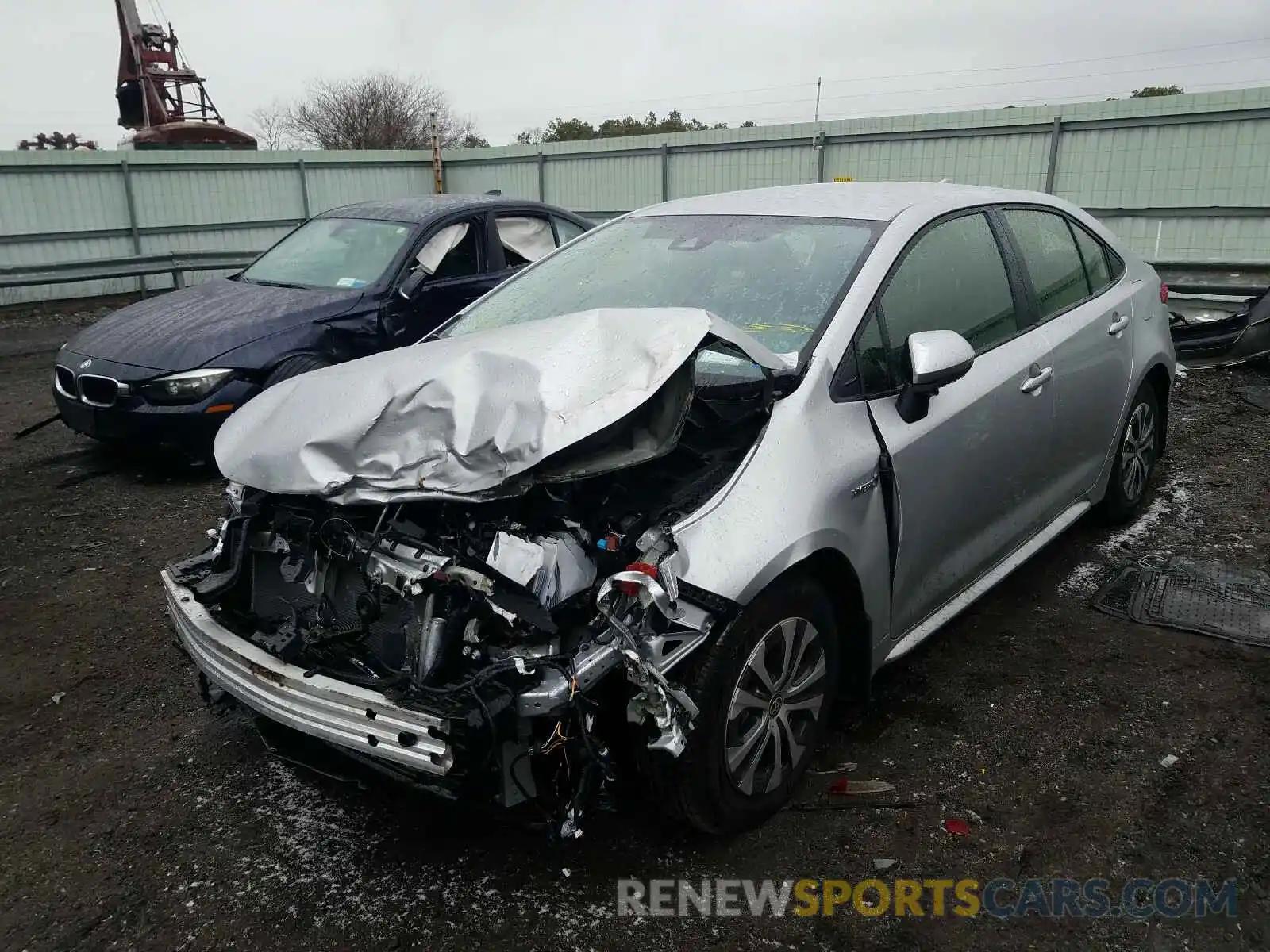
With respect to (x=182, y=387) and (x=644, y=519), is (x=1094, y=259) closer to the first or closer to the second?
(x=644, y=519)

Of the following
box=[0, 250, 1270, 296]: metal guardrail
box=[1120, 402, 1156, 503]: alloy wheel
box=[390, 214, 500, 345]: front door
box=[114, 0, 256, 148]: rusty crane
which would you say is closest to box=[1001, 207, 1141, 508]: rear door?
box=[1120, 402, 1156, 503]: alloy wheel

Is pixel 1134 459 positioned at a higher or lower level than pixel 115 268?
lower

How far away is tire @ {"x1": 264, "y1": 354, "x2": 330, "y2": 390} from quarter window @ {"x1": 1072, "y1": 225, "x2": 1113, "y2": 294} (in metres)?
4.13

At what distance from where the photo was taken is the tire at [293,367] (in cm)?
573

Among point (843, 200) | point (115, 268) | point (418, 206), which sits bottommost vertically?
point (115, 268)

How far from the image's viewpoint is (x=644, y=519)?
2.55 metres

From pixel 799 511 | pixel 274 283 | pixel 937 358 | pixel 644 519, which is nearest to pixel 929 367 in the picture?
pixel 937 358

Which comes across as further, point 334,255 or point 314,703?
point 334,255

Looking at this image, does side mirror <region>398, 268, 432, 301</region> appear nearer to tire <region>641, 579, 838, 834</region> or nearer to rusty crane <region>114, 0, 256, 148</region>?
tire <region>641, 579, 838, 834</region>

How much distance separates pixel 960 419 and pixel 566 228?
536cm

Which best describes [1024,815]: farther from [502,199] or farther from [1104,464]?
[502,199]

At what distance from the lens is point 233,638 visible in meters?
2.66

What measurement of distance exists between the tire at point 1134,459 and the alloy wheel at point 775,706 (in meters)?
2.55

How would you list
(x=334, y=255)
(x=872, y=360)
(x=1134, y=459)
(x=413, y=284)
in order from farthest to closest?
(x=334, y=255), (x=413, y=284), (x=1134, y=459), (x=872, y=360)
